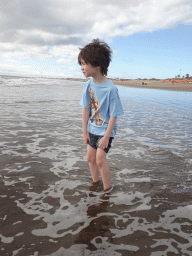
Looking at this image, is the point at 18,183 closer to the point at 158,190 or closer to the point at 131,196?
the point at 131,196

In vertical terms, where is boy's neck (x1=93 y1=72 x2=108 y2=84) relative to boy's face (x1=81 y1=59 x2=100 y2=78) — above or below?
below

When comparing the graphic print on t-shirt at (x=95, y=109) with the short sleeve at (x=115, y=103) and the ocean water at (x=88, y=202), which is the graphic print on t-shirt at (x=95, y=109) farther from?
the ocean water at (x=88, y=202)

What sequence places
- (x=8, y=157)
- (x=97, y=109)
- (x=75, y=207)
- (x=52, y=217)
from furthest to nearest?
(x=8, y=157), (x=97, y=109), (x=75, y=207), (x=52, y=217)

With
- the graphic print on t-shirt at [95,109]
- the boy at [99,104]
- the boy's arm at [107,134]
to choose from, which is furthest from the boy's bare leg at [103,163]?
the graphic print on t-shirt at [95,109]

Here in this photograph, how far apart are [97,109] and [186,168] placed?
8.71ft

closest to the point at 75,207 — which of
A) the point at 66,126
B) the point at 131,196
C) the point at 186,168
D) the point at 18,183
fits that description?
the point at 131,196

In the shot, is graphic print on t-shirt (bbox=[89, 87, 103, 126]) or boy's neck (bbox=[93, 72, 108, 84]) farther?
graphic print on t-shirt (bbox=[89, 87, 103, 126])

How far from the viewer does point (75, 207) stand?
2707mm

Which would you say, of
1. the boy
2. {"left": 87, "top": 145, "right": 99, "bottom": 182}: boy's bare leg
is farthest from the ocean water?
the boy

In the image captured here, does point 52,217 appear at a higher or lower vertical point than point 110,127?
lower

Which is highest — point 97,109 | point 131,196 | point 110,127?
point 97,109

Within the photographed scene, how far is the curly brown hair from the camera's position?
8.70ft

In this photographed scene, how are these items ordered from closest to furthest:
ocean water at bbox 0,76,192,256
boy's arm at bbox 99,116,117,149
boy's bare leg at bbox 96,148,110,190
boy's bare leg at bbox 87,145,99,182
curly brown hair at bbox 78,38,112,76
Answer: ocean water at bbox 0,76,192,256 < curly brown hair at bbox 78,38,112,76 < boy's arm at bbox 99,116,117,149 < boy's bare leg at bbox 96,148,110,190 < boy's bare leg at bbox 87,145,99,182

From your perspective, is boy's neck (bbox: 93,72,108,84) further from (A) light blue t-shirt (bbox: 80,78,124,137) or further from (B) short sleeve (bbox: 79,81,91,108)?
(B) short sleeve (bbox: 79,81,91,108)
